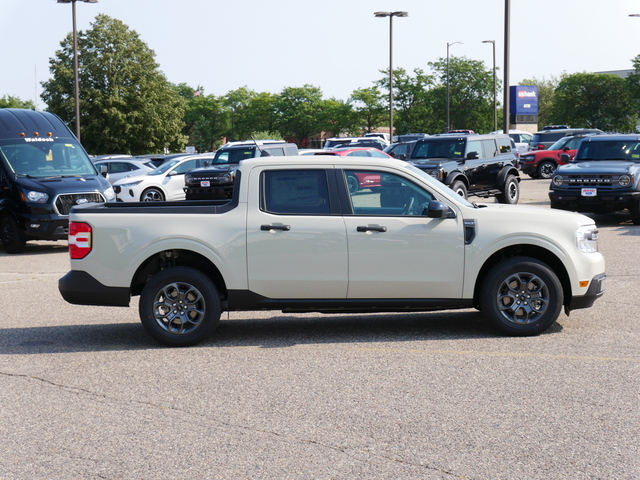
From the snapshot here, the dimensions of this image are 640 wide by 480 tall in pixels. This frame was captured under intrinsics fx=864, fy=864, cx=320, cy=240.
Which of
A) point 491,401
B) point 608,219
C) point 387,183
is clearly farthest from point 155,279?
point 608,219

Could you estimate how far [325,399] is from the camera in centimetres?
598

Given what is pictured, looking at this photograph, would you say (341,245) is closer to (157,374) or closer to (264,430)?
(157,374)

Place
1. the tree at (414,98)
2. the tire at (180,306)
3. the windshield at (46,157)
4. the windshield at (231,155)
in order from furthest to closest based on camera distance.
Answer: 1. the tree at (414,98)
2. the windshield at (231,155)
3. the windshield at (46,157)
4. the tire at (180,306)

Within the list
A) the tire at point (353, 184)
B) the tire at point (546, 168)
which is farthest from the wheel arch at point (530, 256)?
the tire at point (546, 168)

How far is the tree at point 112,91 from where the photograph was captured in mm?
68688

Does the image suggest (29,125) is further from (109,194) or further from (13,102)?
(13,102)

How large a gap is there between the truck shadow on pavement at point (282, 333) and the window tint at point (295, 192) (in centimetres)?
123

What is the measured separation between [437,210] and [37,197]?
10.6m

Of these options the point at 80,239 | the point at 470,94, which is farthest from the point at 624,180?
the point at 470,94

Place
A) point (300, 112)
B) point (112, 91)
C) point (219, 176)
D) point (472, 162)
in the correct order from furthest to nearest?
point (300, 112), point (112, 91), point (219, 176), point (472, 162)

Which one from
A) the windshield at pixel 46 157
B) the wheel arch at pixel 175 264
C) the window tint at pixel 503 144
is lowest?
the wheel arch at pixel 175 264

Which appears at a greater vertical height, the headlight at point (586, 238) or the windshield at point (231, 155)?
the windshield at point (231, 155)

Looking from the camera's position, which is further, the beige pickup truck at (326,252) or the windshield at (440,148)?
the windshield at (440,148)

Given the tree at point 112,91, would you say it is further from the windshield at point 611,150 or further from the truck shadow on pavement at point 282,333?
the truck shadow on pavement at point 282,333
